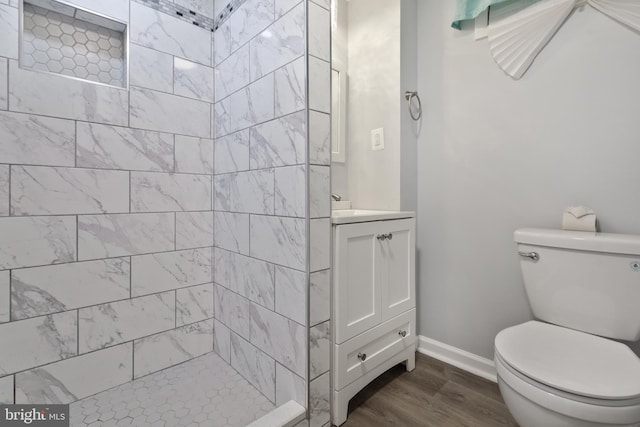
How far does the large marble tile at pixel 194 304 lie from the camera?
1555mm

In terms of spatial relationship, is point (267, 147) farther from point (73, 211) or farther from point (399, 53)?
point (399, 53)

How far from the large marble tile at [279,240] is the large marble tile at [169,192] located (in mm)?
455

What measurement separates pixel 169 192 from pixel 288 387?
110cm

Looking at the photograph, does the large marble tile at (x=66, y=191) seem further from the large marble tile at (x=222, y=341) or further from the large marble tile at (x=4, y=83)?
the large marble tile at (x=222, y=341)

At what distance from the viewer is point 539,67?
134 centimetres

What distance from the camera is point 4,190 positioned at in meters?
1.11

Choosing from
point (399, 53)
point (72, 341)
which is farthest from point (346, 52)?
point (72, 341)

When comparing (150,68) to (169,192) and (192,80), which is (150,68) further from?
(169,192)

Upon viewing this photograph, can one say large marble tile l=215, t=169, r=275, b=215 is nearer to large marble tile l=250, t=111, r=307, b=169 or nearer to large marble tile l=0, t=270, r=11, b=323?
large marble tile l=250, t=111, r=307, b=169

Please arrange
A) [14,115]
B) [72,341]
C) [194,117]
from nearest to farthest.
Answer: [14,115]
[72,341]
[194,117]

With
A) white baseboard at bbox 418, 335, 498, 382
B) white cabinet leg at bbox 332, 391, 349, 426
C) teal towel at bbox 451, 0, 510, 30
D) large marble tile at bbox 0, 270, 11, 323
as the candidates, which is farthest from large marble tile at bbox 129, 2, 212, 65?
white baseboard at bbox 418, 335, 498, 382

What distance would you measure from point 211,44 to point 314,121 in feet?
3.24

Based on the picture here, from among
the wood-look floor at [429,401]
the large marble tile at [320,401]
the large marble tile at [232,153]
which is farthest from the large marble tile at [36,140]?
the wood-look floor at [429,401]

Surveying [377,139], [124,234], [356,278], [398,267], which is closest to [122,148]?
[124,234]
